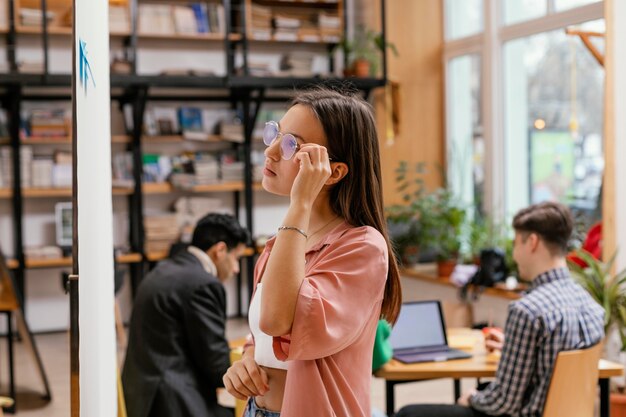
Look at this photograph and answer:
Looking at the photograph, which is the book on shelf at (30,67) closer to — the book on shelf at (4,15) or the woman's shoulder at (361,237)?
the book on shelf at (4,15)

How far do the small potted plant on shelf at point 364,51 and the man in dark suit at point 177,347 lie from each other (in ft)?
16.9

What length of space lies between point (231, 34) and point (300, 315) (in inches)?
280

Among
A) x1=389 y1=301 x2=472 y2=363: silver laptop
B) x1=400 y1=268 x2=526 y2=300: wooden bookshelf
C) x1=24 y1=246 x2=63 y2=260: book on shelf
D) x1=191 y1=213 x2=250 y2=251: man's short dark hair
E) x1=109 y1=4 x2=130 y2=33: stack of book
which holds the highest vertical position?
x1=109 y1=4 x2=130 y2=33: stack of book

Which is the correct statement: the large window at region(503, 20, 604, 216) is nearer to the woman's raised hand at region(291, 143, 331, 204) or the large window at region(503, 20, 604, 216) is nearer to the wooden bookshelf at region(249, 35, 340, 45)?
the wooden bookshelf at region(249, 35, 340, 45)

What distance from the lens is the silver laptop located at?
3.59 meters

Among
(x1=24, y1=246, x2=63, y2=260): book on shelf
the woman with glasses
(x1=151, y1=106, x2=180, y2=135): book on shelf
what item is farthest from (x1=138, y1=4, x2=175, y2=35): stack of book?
the woman with glasses

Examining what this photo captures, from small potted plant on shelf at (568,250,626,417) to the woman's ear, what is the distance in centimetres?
292

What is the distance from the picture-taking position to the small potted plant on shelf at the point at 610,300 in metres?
4.24

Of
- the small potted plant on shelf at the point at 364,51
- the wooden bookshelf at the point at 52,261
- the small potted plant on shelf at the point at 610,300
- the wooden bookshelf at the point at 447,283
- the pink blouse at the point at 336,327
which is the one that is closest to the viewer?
the pink blouse at the point at 336,327

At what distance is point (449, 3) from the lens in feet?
27.7

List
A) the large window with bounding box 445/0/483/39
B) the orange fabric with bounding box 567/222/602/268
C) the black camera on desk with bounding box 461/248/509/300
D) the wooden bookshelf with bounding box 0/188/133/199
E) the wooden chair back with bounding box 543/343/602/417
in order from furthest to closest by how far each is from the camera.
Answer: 1. the large window with bounding box 445/0/483/39
2. the wooden bookshelf with bounding box 0/188/133/199
3. the black camera on desk with bounding box 461/248/509/300
4. the orange fabric with bounding box 567/222/602/268
5. the wooden chair back with bounding box 543/343/602/417

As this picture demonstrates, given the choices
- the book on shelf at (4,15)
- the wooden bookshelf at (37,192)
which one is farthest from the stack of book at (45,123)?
the book on shelf at (4,15)

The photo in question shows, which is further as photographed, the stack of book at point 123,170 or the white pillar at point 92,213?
the stack of book at point 123,170

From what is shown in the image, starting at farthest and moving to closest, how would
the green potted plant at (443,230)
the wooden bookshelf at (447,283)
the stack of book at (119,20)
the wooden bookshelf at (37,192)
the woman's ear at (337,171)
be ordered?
the stack of book at (119,20) → the wooden bookshelf at (37,192) → the green potted plant at (443,230) → the wooden bookshelf at (447,283) → the woman's ear at (337,171)
